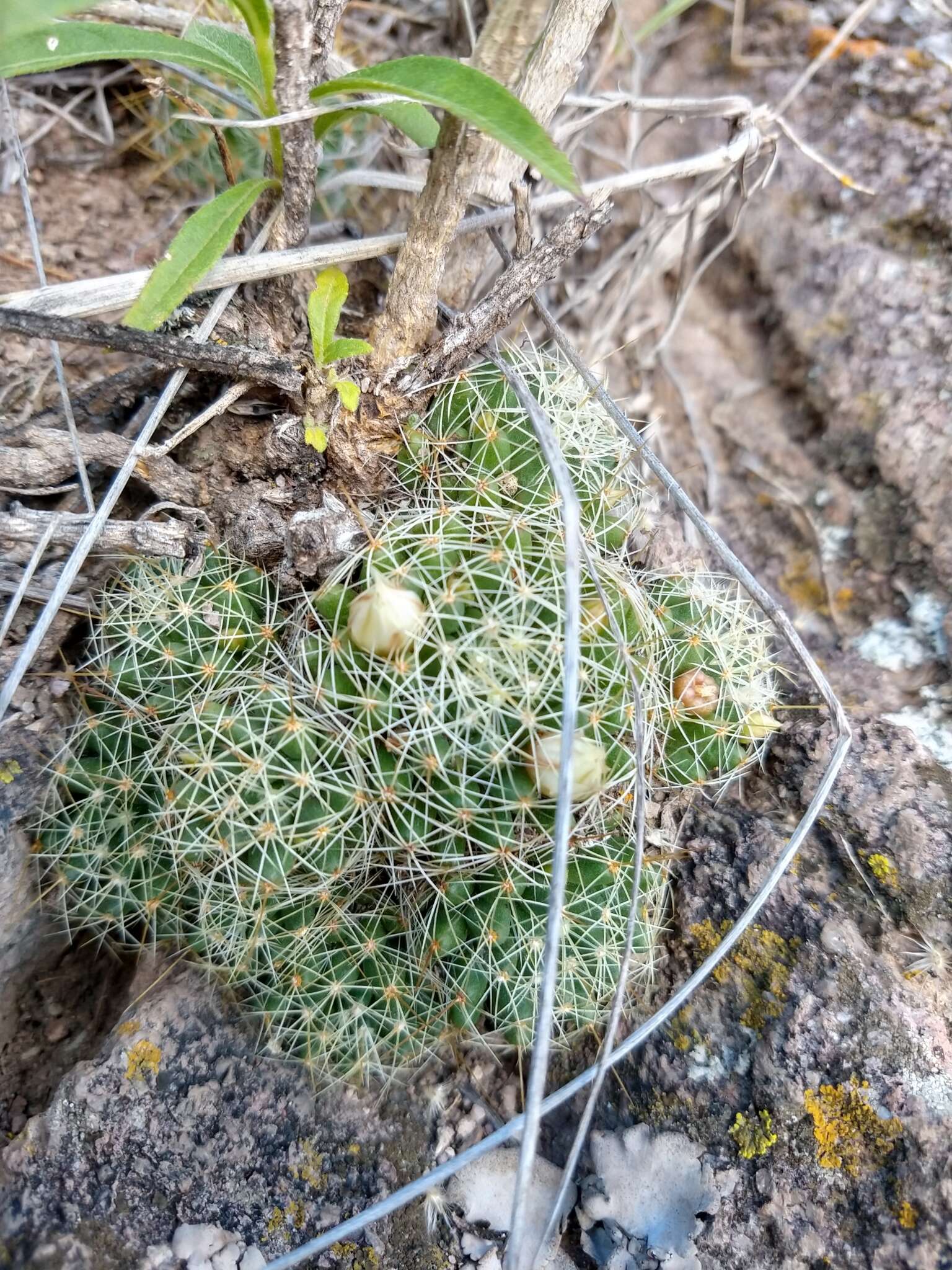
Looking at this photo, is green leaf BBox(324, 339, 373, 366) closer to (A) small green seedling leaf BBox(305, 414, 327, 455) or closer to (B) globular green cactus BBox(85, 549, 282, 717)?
(A) small green seedling leaf BBox(305, 414, 327, 455)

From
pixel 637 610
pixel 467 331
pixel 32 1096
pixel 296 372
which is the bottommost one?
pixel 32 1096

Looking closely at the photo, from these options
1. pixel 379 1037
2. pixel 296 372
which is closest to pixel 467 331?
pixel 296 372

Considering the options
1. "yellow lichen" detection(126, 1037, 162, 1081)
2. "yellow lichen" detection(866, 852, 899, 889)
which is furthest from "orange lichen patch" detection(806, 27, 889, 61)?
"yellow lichen" detection(126, 1037, 162, 1081)

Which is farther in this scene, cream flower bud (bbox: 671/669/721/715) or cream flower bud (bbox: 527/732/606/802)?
cream flower bud (bbox: 671/669/721/715)

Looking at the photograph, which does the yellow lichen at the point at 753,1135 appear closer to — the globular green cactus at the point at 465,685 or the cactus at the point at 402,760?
the cactus at the point at 402,760

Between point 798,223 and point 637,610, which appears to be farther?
point 798,223

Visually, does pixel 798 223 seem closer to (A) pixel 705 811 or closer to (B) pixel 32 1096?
→ (A) pixel 705 811

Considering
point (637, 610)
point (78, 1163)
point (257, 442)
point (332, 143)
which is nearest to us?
point (78, 1163)

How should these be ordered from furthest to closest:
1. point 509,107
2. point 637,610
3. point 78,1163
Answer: point 637,610, point 78,1163, point 509,107
